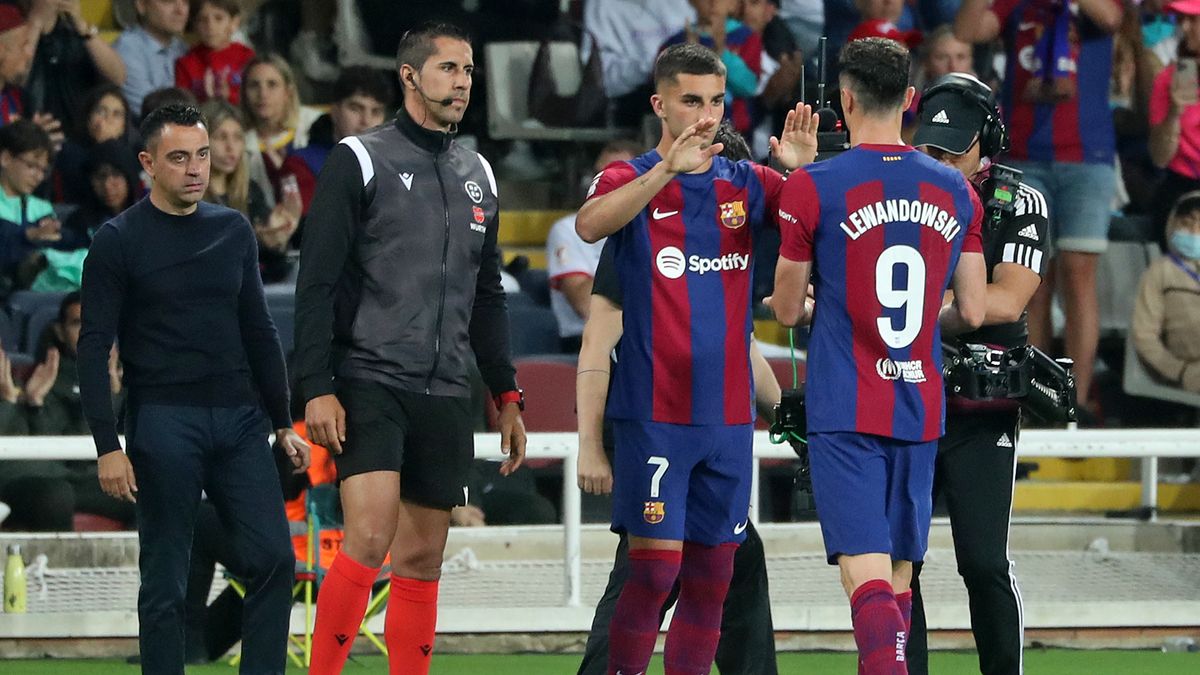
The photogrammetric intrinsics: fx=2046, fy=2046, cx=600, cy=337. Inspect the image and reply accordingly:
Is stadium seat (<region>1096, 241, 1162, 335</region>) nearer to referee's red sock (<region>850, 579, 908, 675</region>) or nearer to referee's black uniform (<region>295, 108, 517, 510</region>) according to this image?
referee's black uniform (<region>295, 108, 517, 510</region>)

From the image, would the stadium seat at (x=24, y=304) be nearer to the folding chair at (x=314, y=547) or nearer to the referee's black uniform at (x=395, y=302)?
the folding chair at (x=314, y=547)

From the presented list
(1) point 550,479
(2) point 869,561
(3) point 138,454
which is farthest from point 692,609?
(1) point 550,479

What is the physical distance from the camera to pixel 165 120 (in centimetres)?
641

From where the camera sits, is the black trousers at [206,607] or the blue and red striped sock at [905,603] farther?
the black trousers at [206,607]

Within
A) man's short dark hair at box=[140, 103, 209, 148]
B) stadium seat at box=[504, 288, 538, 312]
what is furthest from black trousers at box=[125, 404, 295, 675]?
stadium seat at box=[504, 288, 538, 312]

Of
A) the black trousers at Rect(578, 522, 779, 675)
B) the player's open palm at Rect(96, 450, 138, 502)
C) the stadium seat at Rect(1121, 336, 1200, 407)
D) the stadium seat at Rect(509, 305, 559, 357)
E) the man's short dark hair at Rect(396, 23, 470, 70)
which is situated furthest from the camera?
the stadium seat at Rect(1121, 336, 1200, 407)

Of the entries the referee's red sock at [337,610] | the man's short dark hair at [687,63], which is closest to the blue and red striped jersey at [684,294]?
the man's short dark hair at [687,63]

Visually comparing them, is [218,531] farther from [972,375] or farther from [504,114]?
[504,114]

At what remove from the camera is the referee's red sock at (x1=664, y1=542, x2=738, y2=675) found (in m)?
5.93

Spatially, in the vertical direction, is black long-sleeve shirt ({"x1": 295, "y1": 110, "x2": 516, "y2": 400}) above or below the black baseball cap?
below

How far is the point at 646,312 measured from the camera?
589 centimetres

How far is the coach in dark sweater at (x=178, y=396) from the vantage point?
626 centimetres

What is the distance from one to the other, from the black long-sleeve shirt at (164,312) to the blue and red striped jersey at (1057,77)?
571cm

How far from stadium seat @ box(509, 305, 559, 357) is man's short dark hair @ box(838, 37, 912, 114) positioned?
503 cm
